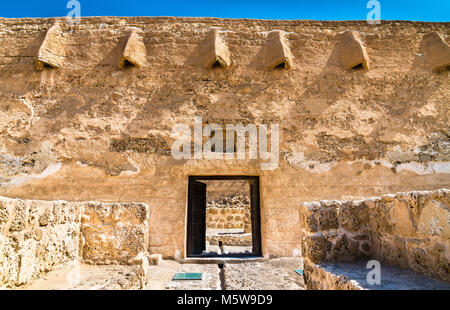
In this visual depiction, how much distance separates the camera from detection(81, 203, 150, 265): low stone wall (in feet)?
7.63

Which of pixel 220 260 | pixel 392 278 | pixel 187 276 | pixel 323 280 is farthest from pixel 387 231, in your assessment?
pixel 220 260

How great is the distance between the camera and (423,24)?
6.21m

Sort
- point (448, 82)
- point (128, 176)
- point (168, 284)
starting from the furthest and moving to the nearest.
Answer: point (448, 82) → point (128, 176) → point (168, 284)

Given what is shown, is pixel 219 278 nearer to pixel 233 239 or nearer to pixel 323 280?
pixel 323 280

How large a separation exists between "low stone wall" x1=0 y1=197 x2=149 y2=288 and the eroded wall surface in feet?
8.39

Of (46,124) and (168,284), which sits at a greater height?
(46,124)

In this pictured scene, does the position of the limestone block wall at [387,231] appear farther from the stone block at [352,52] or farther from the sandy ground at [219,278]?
the stone block at [352,52]

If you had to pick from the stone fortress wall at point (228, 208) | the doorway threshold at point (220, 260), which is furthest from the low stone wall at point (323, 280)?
the stone fortress wall at point (228, 208)

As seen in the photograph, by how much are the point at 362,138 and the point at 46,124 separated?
19.1 feet

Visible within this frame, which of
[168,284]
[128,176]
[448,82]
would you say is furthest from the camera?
[448,82]

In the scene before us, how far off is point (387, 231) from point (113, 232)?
2.10 metres

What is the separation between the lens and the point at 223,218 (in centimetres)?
1187
